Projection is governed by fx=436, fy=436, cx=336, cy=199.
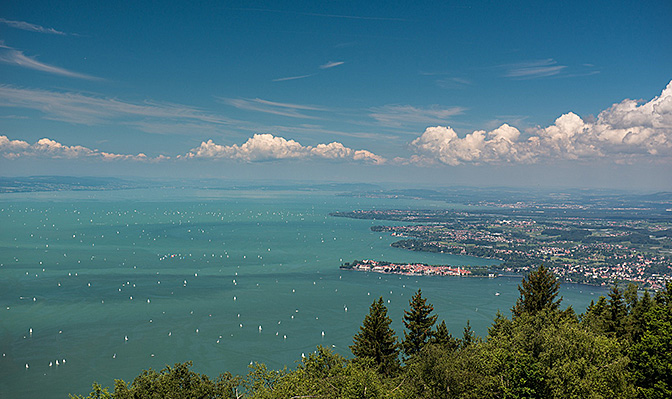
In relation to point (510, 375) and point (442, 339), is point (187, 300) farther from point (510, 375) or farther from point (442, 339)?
point (510, 375)

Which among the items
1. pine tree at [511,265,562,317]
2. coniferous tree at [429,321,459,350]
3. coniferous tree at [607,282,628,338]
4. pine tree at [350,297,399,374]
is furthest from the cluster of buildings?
pine tree at [350,297,399,374]

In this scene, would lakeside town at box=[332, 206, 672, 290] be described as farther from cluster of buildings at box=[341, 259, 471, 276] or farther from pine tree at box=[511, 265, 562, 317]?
pine tree at box=[511, 265, 562, 317]

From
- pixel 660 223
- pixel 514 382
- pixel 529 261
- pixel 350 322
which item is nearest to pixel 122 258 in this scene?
pixel 350 322

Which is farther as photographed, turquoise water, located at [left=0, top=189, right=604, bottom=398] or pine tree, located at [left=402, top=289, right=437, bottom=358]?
turquoise water, located at [left=0, top=189, right=604, bottom=398]

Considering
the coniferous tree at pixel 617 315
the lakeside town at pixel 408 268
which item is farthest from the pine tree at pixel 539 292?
the lakeside town at pixel 408 268

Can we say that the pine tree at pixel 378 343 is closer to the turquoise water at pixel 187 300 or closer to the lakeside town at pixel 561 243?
the turquoise water at pixel 187 300

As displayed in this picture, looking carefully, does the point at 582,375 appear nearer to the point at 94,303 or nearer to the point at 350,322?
the point at 350,322

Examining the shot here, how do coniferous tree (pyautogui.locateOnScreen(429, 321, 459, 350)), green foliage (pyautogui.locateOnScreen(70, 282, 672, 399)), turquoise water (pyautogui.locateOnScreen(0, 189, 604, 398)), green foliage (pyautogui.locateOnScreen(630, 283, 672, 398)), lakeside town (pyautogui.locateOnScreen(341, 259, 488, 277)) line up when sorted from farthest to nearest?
lakeside town (pyautogui.locateOnScreen(341, 259, 488, 277)) → turquoise water (pyautogui.locateOnScreen(0, 189, 604, 398)) → coniferous tree (pyautogui.locateOnScreen(429, 321, 459, 350)) → green foliage (pyautogui.locateOnScreen(630, 283, 672, 398)) → green foliage (pyautogui.locateOnScreen(70, 282, 672, 399))
